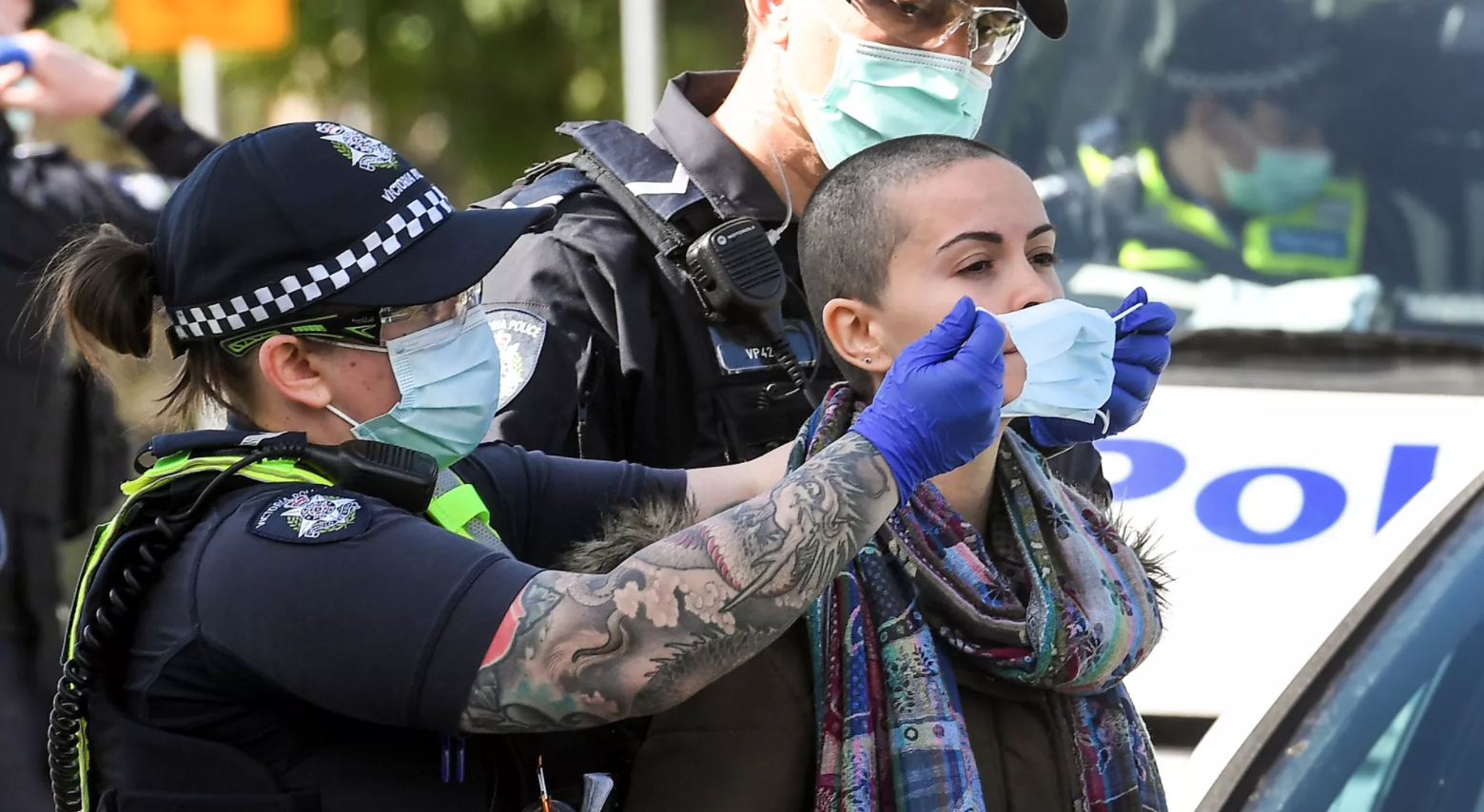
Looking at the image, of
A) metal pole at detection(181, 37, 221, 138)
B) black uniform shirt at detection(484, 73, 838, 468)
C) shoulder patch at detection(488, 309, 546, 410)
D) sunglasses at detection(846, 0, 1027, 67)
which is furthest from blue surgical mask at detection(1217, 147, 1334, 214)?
metal pole at detection(181, 37, 221, 138)

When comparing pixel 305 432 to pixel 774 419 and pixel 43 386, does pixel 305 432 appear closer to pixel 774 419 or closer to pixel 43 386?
pixel 774 419

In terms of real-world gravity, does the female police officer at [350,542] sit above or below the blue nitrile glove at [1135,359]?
below

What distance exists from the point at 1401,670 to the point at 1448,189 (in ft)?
7.06

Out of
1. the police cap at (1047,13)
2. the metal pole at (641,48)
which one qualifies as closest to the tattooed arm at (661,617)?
the police cap at (1047,13)

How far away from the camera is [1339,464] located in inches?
Answer: 128

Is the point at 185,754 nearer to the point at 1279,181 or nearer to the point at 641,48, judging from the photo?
the point at 1279,181

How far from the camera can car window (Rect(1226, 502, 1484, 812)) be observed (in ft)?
6.69

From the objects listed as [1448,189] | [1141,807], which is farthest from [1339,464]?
[1141,807]

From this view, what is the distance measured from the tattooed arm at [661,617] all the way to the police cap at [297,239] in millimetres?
395

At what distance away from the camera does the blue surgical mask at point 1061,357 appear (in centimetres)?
209

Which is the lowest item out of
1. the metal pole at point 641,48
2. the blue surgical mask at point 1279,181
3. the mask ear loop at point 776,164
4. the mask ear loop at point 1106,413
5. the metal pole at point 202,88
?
the mask ear loop at point 1106,413

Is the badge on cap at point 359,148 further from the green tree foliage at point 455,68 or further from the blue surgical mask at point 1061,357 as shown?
the green tree foliage at point 455,68

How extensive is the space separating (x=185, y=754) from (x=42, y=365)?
3.09m

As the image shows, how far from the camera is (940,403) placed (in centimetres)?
192
